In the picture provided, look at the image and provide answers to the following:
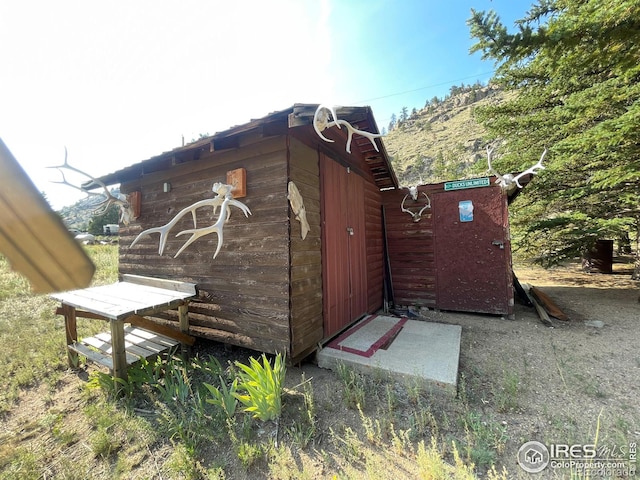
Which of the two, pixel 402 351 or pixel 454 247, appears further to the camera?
pixel 454 247

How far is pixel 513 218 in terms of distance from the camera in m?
7.79

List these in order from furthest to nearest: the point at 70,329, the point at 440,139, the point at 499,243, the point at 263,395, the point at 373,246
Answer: the point at 440,139, the point at 373,246, the point at 499,243, the point at 70,329, the point at 263,395

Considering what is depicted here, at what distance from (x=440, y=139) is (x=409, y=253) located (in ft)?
164

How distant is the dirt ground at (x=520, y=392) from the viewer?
2.22 m

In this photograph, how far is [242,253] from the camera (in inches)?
138

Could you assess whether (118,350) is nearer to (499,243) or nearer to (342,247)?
(342,247)

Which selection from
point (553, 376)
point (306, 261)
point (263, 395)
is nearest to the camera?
point (263, 395)

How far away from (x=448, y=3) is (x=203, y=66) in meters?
5.15

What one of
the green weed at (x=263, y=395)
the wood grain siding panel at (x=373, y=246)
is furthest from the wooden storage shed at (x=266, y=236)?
the green weed at (x=263, y=395)

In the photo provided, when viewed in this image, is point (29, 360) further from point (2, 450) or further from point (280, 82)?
point (280, 82)

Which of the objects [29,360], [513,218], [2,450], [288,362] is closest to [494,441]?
[288,362]

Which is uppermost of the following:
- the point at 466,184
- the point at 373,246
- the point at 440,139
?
the point at 440,139

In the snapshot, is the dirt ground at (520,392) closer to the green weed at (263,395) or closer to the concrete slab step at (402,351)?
the concrete slab step at (402,351)

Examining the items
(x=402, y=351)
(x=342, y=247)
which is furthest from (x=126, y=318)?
(x=402, y=351)
